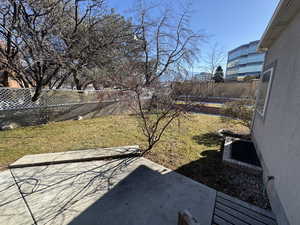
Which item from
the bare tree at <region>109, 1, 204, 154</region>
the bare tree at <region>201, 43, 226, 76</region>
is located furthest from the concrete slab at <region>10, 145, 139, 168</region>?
the bare tree at <region>201, 43, 226, 76</region>

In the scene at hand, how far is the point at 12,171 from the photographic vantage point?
8.64ft

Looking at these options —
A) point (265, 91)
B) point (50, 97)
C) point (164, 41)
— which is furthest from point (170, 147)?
point (164, 41)

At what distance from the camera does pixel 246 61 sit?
35.0 meters

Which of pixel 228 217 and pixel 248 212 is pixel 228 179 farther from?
pixel 228 217

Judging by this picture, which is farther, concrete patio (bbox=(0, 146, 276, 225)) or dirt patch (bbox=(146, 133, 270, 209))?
dirt patch (bbox=(146, 133, 270, 209))

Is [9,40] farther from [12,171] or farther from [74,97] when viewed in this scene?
[12,171]

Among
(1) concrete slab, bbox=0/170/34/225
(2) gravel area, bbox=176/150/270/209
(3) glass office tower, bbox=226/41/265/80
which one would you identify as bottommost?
(1) concrete slab, bbox=0/170/34/225

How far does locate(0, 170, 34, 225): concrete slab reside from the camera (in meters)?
1.65

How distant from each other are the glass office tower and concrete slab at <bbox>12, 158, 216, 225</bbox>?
37423mm

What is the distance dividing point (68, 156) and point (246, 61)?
145ft

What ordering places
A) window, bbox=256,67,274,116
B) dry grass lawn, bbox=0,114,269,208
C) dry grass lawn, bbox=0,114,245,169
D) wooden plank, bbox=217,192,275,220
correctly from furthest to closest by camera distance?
dry grass lawn, bbox=0,114,245,169 < window, bbox=256,67,274,116 < dry grass lawn, bbox=0,114,269,208 < wooden plank, bbox=217,192,275,220

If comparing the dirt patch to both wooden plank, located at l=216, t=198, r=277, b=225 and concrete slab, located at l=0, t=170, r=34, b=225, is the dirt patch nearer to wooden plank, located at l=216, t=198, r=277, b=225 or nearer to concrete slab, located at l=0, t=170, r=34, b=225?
wooden plank, located at l=216, t=198, r=277, b=225

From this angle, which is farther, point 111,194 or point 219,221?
point 111,194

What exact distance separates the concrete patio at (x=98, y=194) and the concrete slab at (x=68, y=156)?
2cm
